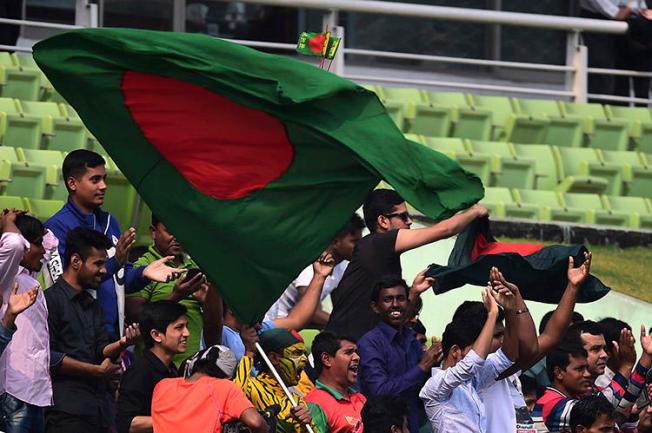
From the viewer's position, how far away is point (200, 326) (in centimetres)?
1149

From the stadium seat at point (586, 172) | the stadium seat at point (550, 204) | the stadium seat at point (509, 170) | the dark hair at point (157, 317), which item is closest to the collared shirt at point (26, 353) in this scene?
the dark hair at point (157, 317)

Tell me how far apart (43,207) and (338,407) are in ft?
11.7

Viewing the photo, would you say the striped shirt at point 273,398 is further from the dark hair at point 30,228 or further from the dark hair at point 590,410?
the dark hair at point 590,410

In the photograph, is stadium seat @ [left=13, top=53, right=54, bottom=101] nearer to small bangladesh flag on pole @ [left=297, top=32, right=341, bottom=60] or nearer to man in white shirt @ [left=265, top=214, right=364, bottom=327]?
man in white shirt @ [left=265, top=214, right=364, bottom=327]

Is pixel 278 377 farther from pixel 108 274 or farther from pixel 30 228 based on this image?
pixel 30 228

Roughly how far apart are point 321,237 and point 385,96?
25.6ft

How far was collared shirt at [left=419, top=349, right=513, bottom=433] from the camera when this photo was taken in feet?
35.0

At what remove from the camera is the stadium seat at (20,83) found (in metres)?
16.8

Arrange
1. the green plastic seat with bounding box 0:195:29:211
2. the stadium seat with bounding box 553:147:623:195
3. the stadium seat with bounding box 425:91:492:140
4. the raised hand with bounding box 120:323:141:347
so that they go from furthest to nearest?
the stadium seat with bounding box 425:91:492:140 < the stadium seat with bounding box 553:147:623:195 < the green plastic seat with bounding box 0:195:29:211 < the raised hand with bounding box 120:323:141:347

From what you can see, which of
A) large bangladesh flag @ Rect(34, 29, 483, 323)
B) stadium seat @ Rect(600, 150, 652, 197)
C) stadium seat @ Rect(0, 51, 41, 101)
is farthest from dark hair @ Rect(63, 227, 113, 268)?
stadium seat @ Rect(600, 150, 652, 197)

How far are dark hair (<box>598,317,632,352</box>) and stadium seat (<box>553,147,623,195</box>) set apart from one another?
4.52 metres

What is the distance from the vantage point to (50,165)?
14.6 m

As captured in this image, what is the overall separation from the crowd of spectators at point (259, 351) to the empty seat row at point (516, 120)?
5.64 metres

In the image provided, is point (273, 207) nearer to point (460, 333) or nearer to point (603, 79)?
point (460, 333)
